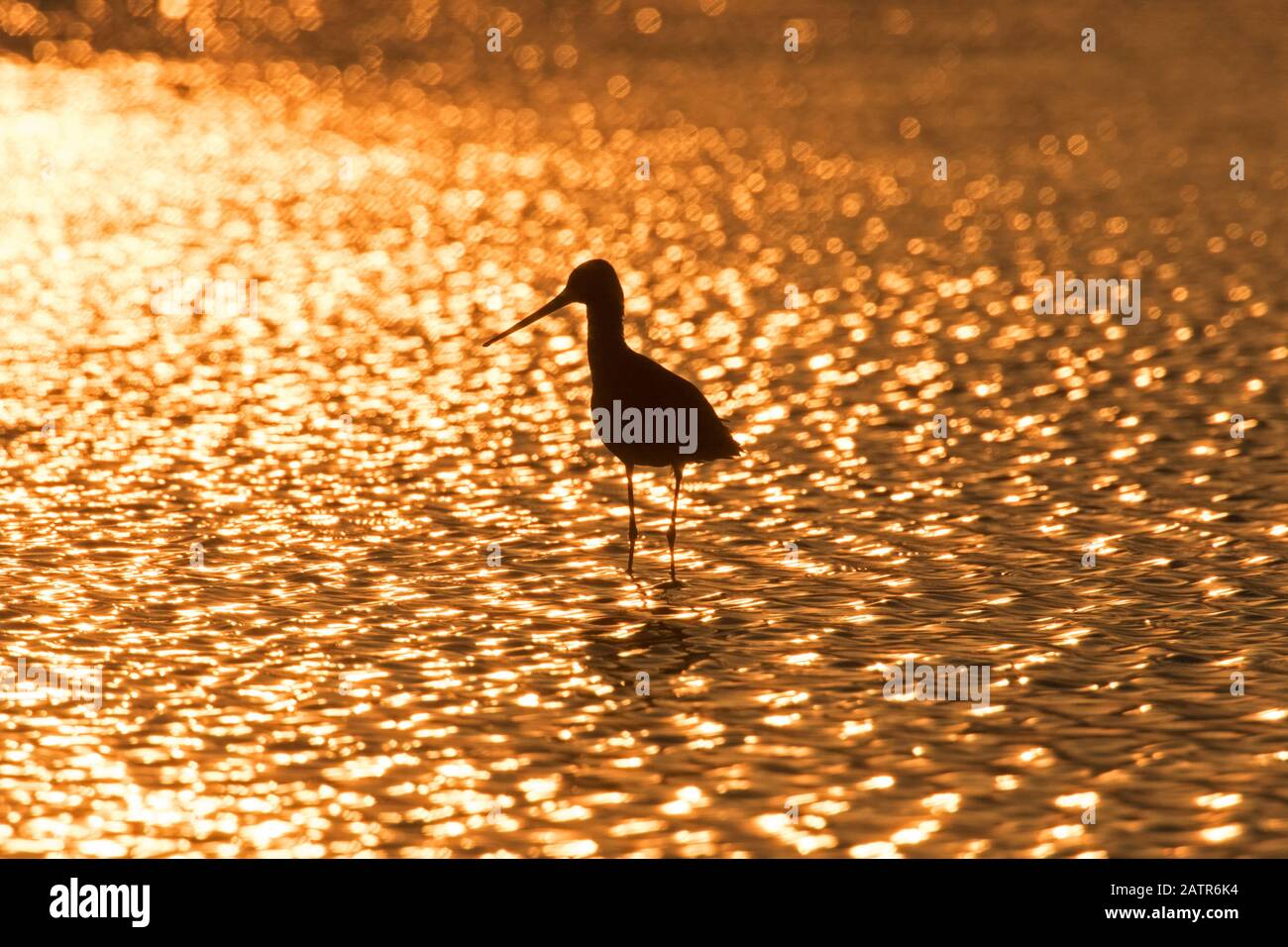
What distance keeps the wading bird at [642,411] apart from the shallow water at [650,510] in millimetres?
570

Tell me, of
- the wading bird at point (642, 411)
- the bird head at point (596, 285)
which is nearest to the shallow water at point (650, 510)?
the wading bird at point (642, 411)

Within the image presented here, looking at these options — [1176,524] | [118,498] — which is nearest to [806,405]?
[1176,524]

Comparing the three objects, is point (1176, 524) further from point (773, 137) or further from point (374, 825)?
point (773, 137)

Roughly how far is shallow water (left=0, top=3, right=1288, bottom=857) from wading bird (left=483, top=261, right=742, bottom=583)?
1.87 ft

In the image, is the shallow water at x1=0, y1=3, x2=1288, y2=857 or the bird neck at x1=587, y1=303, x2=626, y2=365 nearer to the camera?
the shallow water at x1=0, y1=3, x2=1288, y2=857

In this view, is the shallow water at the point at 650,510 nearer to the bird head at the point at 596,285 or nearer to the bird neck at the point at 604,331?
the bird neck at the point at 604,331

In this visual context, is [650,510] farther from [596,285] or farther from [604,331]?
[596,285]

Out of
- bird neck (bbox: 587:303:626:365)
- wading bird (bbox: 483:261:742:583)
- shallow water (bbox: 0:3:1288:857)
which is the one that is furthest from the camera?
bird neck (bbox: 587:303:626:365)

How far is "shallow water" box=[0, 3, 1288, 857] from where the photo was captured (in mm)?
8516

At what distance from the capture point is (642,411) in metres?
12.2

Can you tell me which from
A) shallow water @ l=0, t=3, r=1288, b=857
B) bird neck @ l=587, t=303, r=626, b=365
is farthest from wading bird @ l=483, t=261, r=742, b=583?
shallow water @ l=0, t=3, r=1288, b=857

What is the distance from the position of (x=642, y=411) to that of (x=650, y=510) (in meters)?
1.35

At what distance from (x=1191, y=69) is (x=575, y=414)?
25.9m

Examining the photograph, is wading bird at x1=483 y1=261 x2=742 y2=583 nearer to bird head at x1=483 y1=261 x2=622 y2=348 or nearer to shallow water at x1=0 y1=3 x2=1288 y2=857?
bird head at x1=483 y1=261 x2=622 y2=348
